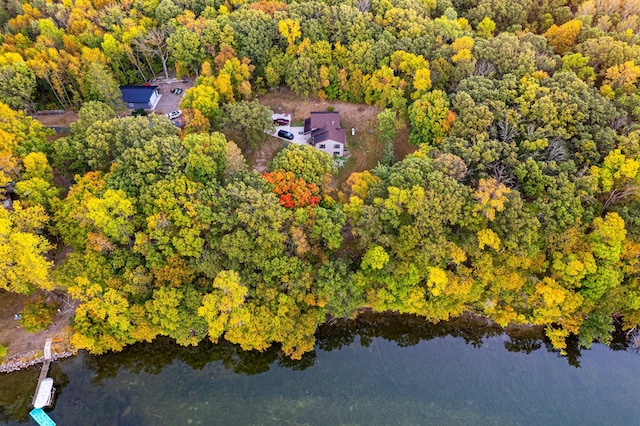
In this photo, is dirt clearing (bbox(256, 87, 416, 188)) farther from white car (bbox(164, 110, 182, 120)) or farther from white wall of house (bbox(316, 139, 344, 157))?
white car (bbox(164, 110, 182, 120))

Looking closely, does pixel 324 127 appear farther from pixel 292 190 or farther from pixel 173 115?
pixel 173 115

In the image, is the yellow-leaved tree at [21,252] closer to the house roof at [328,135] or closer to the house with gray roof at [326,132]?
the house roof at [328,135]

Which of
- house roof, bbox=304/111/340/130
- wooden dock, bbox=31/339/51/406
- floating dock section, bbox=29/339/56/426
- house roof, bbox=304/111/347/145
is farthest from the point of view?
house roof, bbox=304/111/340/130

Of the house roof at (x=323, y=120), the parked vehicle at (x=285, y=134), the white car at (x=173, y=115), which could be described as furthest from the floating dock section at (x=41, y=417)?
the house roof at (x=323, y=120)

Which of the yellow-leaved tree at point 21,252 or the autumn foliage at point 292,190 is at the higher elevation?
the autumn foliage at point 292,190

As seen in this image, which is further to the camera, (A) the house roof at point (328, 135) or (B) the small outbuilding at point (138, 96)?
(B) the small outbuilding at point (138, 96)

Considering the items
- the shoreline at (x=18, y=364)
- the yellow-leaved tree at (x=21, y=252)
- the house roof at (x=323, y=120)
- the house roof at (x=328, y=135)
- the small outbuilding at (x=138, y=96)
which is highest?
the small outbuilding at (x=138, y=96)

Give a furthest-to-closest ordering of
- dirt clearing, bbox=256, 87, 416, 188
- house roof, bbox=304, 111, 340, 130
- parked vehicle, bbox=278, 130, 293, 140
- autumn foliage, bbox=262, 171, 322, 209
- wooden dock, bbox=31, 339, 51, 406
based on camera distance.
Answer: parked vehicle, bbox=278, 130, 293, 140, house roof, bbox=304, 111, 340, 130, dirt clearing, bbox=256, 87, 416, 188, autumn foliage, bbox=262, 171, 322, 209, wooden dock, bbox=31, 339, 51, 406

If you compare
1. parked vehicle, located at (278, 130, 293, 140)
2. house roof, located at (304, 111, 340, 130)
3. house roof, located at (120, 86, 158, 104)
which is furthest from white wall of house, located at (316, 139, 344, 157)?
house roof, located at (120, 86, 158, 104)
